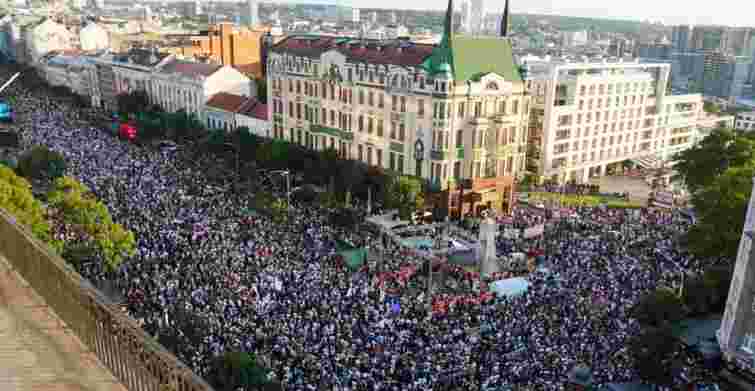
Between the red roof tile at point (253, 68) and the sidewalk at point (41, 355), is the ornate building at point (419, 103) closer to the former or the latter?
the sidewalk at point (41, 355)

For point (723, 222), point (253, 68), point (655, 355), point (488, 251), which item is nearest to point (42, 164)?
point (488, 251)

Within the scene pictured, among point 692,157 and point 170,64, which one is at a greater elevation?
point 170,64

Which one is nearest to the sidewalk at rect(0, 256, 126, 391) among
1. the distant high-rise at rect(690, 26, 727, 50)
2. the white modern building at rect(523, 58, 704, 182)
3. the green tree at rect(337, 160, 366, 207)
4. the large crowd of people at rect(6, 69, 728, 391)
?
the large crowd of people at rect(6, 69, 728, 391)

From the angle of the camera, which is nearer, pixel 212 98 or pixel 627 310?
pixel 627 310

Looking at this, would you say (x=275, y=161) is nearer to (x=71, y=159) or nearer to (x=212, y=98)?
(x=71, y=159)

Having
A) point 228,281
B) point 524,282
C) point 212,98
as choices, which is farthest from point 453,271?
point 212,98

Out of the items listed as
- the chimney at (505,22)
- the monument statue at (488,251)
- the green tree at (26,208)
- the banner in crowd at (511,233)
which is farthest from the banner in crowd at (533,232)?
the green tree at (26,208)

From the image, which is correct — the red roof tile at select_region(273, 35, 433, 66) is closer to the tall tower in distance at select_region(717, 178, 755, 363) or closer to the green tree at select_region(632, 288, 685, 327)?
the green tree at select_region(632, 288, 685, 327)
